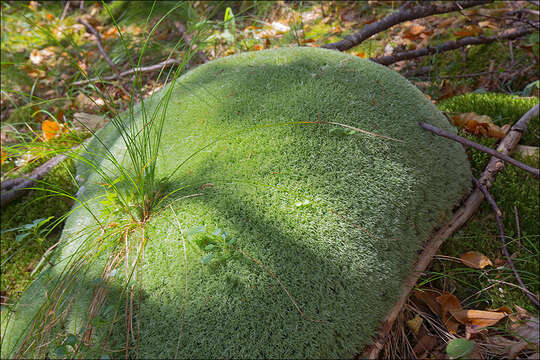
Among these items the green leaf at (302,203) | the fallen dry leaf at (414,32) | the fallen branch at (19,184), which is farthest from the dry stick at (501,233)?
the fallen branch at (19,184)

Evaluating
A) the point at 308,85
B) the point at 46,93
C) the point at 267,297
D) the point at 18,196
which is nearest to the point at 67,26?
the point at 46,93

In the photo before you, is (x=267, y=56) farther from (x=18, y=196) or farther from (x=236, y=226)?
(x=18, y=196)

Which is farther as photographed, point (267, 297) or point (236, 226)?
point (236, 226)

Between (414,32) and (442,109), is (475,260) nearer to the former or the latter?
(442,109)

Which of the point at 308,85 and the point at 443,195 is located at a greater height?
the point at 308,85

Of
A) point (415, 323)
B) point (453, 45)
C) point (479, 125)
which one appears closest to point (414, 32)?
point (453, 45)

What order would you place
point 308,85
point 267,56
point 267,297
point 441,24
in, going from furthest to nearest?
point 441,24 < point 267,56 < point 308,85 < point 267,297
